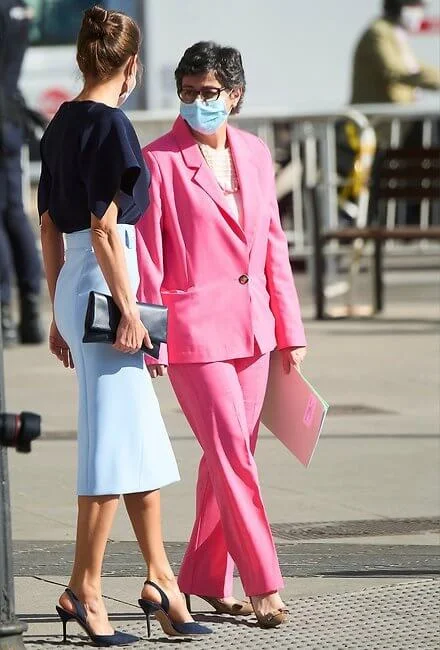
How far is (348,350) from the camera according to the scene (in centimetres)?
1102

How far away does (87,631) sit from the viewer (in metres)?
4.84

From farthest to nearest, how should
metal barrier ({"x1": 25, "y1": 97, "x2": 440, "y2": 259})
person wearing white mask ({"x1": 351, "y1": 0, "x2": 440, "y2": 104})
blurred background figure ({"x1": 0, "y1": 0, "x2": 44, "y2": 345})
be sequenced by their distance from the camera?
person wearing white mask ({"x1": 351, "y1": 0, "x2": 440, "y2": 104})
metal barrier ({"x1": 25, "y1": 97, "x2": 440, "y2": 259})
blurred background figure ({"x1": 0, "y1": 0, "x2": 44, "y2": 345})

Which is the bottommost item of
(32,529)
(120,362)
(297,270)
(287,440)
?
(297,270)

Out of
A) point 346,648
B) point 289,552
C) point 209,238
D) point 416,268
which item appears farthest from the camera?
point 416,268

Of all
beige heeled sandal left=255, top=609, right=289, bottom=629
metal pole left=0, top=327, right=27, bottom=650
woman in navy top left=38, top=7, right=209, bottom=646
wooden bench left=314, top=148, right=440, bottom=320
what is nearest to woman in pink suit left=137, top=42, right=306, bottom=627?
beige heeled sandal left=255, top=609, right=289, bottom=629

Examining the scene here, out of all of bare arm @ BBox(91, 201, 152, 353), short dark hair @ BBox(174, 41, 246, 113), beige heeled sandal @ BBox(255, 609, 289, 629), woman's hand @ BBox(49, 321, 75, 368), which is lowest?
beige heeled sandal @ BBox(255, 609, 289, 629)

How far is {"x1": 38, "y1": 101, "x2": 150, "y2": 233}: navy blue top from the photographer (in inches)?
187

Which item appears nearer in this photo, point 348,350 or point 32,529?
point 32,529

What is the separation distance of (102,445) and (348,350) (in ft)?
20.6

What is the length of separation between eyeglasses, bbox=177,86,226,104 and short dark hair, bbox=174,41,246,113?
1.5 inches

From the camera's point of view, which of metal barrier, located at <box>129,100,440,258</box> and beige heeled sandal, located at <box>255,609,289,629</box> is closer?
beige heeled sandal, located at <box>255,609,289,629</box>

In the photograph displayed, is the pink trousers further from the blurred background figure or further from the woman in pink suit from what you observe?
the blurred background figure

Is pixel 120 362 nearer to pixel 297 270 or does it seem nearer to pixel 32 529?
pixel 32 529

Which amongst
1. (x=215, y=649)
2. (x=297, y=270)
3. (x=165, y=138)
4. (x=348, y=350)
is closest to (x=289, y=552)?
(x=215, y=649)
